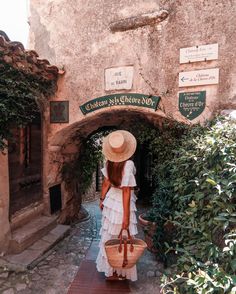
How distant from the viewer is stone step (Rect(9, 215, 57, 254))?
3.53 m

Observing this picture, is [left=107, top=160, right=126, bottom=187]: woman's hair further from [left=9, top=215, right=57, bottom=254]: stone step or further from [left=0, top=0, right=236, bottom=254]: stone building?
[left=9, top=215, right=57, bottom=254]: stone step

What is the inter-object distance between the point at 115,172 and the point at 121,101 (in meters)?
1.44

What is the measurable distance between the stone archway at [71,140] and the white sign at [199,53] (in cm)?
95

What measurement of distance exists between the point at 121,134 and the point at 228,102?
1.54 m

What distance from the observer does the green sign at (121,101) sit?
12.4 feet

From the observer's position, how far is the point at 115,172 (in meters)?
2.89

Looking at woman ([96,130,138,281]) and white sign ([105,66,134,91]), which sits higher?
white sign ([105,66,134,91])

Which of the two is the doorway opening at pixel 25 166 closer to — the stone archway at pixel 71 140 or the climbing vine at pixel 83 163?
the stone archway at pixel 71 140

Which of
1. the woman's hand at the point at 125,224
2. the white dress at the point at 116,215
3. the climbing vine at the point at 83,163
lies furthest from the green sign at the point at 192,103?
the climbing vine at the point at 83,163

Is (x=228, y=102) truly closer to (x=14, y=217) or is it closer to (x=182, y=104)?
(x=182, y=104)

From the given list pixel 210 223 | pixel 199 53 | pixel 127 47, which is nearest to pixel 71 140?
pixel 127 47

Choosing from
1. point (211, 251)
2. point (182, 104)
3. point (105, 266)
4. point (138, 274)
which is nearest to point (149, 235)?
point (138, 274)

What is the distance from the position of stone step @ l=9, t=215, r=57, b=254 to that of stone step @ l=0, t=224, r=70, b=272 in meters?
0.07

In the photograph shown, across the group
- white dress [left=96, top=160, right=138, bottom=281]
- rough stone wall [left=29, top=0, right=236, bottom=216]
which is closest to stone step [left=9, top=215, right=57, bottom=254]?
rough stone wall [left=29, top=0, right=236, bottom=216]
